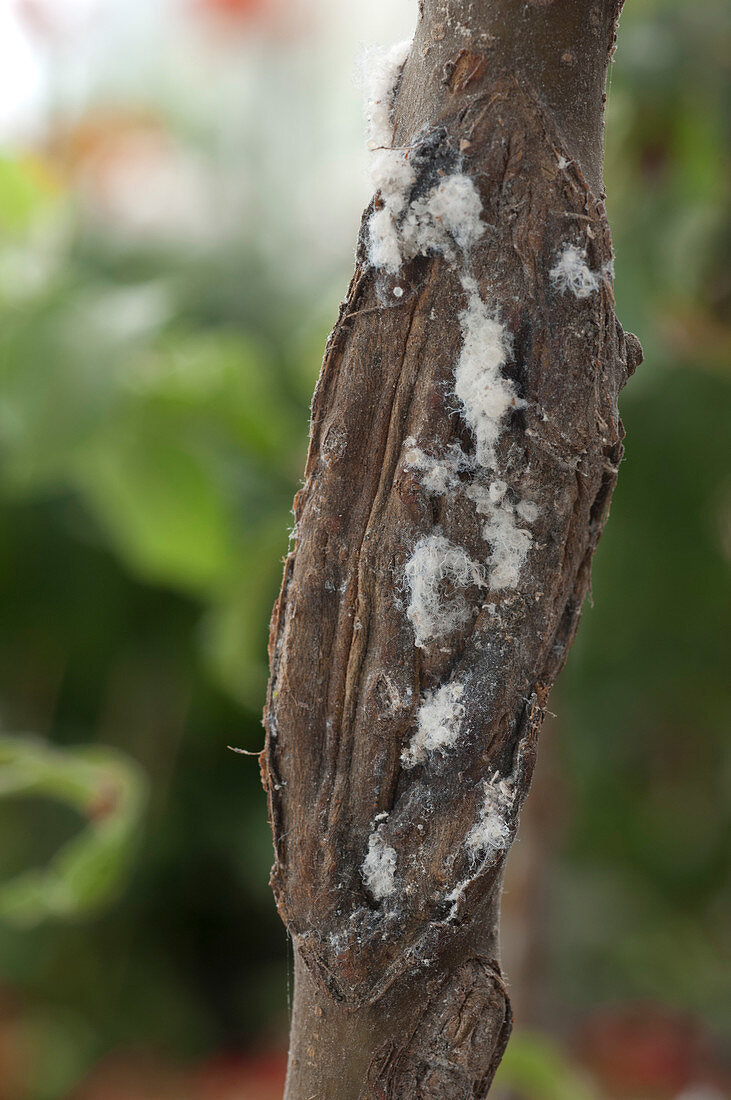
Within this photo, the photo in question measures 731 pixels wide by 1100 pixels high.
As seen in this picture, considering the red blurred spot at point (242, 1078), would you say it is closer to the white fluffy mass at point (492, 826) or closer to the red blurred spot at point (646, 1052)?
the red blurred spot at point (646, 1052)

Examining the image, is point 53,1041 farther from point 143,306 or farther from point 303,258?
point 303,258

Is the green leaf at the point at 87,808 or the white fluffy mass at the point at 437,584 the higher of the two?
the white fluffy mass at the point at 437,584

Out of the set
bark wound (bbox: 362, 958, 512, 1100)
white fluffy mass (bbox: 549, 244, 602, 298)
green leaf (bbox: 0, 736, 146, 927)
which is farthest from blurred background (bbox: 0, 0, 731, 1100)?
white fluffy mass (bbox: 549, 244, 602, 298)

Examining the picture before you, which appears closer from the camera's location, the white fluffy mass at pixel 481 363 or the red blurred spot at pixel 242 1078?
the white fluffy mass at pixel 481 363

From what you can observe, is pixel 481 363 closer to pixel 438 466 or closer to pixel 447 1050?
pixel 438 466

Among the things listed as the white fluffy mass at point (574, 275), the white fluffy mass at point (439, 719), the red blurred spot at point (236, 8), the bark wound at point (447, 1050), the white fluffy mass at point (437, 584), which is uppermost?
the red blurred spot at point (236, 8)

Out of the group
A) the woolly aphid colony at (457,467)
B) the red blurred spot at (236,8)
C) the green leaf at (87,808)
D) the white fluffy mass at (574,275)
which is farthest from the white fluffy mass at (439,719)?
the red blurred spot at (236,8)

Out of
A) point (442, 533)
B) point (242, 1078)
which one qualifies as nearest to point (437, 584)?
point (442, 533)

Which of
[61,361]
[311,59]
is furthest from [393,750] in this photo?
[311,59]
